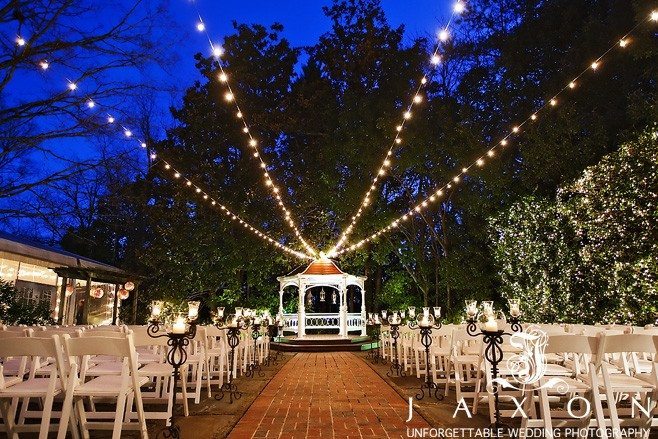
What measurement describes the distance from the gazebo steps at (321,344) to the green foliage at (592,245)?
16.7ft

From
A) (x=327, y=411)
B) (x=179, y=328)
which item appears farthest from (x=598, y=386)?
(x=179, y=328)

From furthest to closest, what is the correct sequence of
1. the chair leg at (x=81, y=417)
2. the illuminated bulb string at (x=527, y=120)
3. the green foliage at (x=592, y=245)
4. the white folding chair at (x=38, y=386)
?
the green foliage at (x=592, y=245)
the illuminated bulb string at (x=527, y=120)
the chair leg at (x=81, y=417)
the white folding chair at (x=38, y=386)

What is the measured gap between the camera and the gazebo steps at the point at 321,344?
14.8m

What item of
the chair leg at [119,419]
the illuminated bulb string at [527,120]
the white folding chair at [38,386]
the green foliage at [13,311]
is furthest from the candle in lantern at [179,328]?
the green foliage at [13,311]

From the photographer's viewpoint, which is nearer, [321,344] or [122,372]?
[122,372]

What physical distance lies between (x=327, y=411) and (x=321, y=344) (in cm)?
1070

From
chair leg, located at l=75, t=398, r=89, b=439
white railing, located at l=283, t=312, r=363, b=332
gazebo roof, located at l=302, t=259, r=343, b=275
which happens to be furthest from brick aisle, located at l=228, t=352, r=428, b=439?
white railing, located at l=283, t=312, r=363, b=332

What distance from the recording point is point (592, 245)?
9.50m

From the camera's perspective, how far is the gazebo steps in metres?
14.8

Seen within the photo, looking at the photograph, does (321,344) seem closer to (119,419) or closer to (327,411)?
(327,411)

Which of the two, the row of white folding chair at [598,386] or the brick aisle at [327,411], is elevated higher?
the row of white folding chair at [598,386]

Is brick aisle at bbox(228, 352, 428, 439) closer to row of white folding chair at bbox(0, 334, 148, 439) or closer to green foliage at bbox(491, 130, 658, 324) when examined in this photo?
row of white folding chair at bbox(0, 334, 148, 439)

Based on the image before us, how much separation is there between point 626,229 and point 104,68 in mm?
9865

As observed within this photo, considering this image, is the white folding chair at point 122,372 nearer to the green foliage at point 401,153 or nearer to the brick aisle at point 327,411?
the brick aisle at point 327,411
